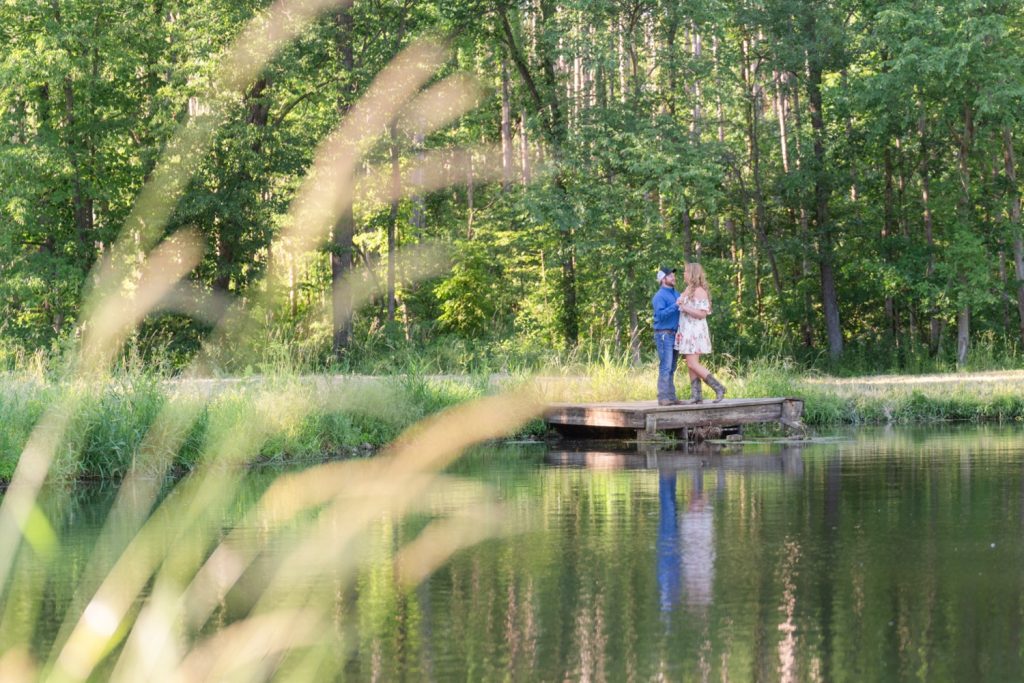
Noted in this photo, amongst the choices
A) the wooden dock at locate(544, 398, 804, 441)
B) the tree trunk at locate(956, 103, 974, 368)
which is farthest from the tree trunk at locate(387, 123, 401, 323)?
the wooden dock at locate(544, 398, 804, 441)

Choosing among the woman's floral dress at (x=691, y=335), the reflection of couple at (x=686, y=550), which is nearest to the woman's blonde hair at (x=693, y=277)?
the woman's floral dress at (x=691, y=335)

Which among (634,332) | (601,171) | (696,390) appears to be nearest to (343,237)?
(601,171)

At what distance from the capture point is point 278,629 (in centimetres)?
795

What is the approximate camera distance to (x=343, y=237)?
37281 millimetres

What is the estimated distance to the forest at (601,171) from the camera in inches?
1334

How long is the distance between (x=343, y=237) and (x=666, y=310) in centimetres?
1795

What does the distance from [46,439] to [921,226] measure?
26.9 meters

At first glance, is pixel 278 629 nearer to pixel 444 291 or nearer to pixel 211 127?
pixel 211 127

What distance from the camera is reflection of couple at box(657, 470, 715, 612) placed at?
8.71 m

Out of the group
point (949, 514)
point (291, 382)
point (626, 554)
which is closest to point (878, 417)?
point (291, 382)

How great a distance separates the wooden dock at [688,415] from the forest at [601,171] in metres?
10.2

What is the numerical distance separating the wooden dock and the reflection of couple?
637 centimetres

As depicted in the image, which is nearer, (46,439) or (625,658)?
(625,658)

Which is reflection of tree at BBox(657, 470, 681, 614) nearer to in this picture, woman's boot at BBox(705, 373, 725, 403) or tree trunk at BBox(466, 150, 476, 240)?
woman's boot at BBox(705, 373, 725, 403)
